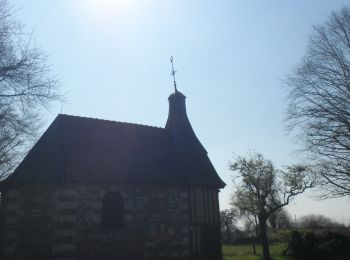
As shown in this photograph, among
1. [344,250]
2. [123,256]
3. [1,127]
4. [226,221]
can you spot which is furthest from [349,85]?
[226,221]

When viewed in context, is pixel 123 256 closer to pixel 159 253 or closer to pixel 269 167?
pixel 159 253

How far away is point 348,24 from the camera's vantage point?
39.8ft

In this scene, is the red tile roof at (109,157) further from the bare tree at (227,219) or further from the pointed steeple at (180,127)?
the bare tree at (227,219)

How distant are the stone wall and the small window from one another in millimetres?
167

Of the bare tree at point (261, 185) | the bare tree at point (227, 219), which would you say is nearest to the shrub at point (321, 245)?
the bare tree at point (261, 185)

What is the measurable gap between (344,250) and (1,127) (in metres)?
19.3

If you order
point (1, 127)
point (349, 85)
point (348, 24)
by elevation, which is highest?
point (348, 24)

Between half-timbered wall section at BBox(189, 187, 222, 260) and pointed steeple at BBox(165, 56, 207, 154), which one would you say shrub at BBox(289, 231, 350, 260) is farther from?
pointed steeple at BBox(165, 56, 207, 154)

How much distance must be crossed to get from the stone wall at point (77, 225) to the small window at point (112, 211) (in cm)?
17

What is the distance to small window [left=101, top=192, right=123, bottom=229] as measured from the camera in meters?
14.5

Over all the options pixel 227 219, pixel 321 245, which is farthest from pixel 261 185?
pixel 227 219

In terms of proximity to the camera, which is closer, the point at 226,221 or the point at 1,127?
the point at 1,127

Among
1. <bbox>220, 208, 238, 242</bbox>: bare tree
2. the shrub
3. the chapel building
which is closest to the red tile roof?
the chapel building

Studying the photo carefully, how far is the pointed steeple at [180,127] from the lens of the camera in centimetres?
1914
